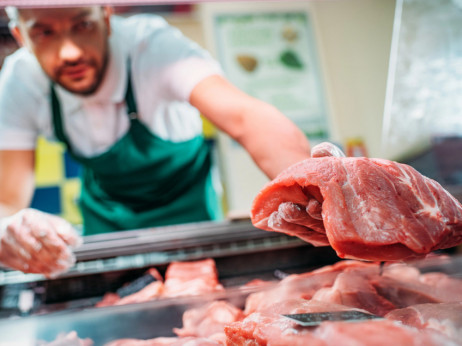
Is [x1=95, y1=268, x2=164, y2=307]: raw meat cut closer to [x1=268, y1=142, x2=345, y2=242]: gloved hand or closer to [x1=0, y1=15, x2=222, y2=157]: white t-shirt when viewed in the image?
[x1=268, y1=142, x2=345, y2=242]: gloved hand

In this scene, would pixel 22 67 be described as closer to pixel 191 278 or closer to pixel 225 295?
pixel 191 278

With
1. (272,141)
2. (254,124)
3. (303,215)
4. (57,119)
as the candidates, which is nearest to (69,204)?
(57,119)

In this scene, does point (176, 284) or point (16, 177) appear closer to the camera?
point (176, 284)

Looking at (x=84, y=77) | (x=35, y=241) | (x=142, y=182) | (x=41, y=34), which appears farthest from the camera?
(x=142, y=182)

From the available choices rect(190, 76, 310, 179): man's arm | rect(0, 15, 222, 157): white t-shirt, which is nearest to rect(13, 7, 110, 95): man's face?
rect(0, 15, 222, 157): white t-shirt

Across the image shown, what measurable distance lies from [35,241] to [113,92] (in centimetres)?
128

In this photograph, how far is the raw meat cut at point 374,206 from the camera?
83cm

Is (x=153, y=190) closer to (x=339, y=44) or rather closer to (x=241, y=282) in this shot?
(x=241, y=282)

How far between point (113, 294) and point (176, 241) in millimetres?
337

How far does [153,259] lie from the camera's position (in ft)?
5.64

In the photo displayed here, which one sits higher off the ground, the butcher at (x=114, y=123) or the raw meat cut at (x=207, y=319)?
the butcher at (x=114, y=123)

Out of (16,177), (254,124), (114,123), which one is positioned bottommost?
(16,177)

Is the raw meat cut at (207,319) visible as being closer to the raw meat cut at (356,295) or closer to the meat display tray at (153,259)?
the raw meat cut at (356,295)

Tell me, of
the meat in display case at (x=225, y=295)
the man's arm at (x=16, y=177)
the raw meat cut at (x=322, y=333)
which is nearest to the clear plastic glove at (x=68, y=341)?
the meat in display case at (x=225, y=295)
